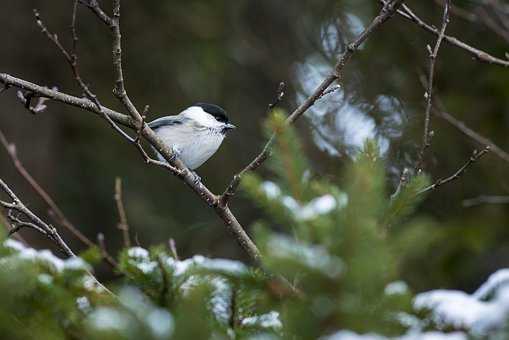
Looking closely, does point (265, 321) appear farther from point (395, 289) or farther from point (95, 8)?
point (95, 8)

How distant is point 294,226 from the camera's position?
1.21 metres

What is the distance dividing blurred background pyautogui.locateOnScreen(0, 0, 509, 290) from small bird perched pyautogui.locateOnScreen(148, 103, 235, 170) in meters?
1.04

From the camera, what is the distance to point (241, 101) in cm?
684

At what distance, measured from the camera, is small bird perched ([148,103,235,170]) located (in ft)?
13.7

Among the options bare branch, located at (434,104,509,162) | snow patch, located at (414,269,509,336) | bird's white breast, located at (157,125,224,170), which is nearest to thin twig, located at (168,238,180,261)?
snow patch, located at (414,269,509,336)

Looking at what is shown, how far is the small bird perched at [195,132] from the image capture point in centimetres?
419

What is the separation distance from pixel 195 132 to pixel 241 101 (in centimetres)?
268

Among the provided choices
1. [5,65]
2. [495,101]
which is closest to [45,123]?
[5,65]

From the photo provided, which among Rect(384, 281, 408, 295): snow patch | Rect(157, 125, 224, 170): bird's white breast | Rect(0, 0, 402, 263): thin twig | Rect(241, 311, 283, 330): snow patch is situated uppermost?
Rect(157, 125, 224, 170): bird's white breast

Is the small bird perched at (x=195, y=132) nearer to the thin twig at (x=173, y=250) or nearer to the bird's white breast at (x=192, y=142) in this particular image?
the bird's white breast at (x=192, y=142)

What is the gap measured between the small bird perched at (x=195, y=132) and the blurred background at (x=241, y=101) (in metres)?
1.04

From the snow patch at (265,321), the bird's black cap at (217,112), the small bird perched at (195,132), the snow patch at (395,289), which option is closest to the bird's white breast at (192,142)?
the small bird perched at (195,132)

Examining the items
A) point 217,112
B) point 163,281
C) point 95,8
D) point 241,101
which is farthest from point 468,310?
point 241,101

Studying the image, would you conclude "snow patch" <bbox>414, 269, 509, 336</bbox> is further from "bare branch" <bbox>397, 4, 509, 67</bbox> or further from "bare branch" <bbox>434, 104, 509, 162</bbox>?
"bare branch" <bbox>434, 104, 509, 162</bbox>
